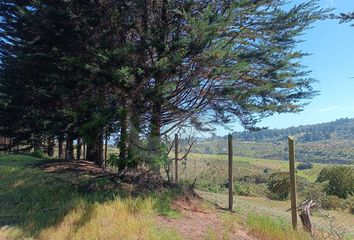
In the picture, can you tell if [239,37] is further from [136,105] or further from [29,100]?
[29,100]

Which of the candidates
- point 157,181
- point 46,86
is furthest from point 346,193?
point 46,86

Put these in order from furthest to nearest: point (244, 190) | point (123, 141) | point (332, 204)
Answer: point (244, 190)
point (332, 204)
point (123, 141)

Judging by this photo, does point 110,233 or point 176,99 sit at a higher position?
point 176,99

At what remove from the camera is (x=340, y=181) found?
20.2 meters

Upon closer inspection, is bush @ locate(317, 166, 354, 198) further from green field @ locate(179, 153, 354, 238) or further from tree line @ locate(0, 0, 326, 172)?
tree line @ locate(0, 0, 326, 172)

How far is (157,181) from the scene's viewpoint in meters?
9.44

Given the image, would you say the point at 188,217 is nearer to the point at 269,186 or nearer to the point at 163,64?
the point at 163,64

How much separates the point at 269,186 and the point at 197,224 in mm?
12143

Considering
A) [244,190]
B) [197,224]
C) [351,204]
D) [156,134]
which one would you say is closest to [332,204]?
[351,204]

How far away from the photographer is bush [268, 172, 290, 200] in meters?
16.9

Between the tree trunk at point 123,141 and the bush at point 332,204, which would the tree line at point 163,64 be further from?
the bush at point 332,204

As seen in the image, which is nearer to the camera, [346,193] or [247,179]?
[346,193]

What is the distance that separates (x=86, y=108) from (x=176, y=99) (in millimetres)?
2264

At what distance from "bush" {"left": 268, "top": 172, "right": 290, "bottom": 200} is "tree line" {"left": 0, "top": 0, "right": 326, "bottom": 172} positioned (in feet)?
21.1
